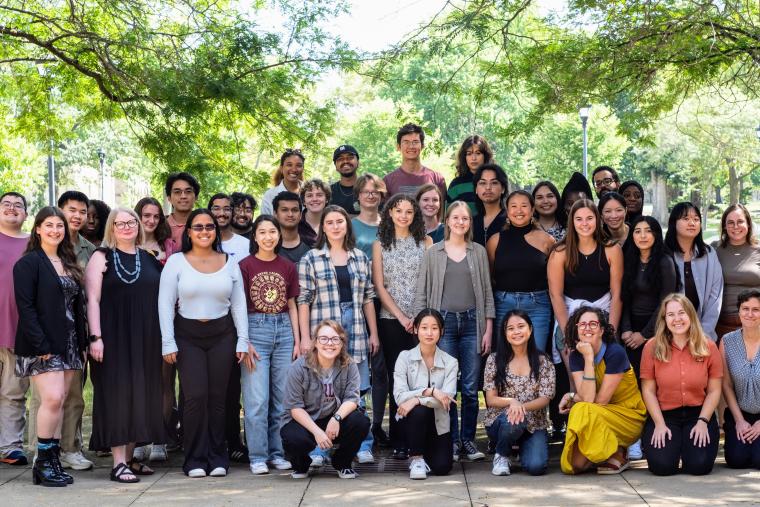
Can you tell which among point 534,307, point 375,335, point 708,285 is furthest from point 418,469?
point 708,285

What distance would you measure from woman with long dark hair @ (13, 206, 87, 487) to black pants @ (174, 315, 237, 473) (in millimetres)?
766

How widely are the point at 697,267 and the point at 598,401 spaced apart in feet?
4.96

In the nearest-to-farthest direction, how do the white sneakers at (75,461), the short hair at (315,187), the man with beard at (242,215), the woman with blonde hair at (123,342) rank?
1. the woman with blonde hair at (123,342)
2. the white sneakers at (75,461)
3. the man with beard at (242,215)
4. the short hair at (315,187)

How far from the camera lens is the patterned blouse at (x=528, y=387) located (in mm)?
7297

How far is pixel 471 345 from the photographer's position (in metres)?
7.75

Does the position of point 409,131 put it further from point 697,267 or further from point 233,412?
point 233,412

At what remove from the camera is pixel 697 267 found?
7906 millimetres

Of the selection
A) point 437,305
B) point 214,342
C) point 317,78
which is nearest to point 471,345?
point 437,305

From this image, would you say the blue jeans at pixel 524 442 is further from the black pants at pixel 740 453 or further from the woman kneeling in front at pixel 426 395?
the black pants at pixel 740 453

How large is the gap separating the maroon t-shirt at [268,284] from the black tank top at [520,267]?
170 cm

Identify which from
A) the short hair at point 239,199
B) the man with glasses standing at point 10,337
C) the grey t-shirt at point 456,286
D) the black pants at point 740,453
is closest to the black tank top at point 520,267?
the grey t-shirt at point 456,286

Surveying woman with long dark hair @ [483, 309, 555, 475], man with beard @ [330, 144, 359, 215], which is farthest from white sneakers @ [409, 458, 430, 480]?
man with beard @ [330, 144, 359, 215]

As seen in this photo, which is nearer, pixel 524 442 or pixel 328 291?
pixel 524 442

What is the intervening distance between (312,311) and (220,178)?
19.4ft
